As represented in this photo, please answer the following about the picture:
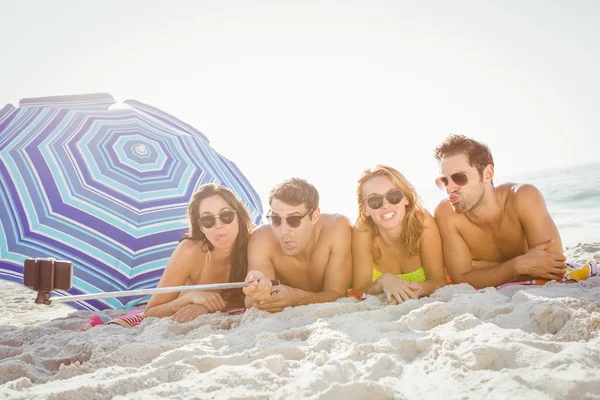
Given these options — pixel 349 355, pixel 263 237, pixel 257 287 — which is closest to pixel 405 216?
pixel 263 237

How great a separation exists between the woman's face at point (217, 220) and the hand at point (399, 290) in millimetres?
1315

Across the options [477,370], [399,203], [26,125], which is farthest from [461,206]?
[26,125]

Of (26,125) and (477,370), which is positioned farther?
(26,125)

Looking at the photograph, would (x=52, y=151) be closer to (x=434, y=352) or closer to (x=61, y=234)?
(x=61, y=234)

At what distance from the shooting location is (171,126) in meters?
4.89

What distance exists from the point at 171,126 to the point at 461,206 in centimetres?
314

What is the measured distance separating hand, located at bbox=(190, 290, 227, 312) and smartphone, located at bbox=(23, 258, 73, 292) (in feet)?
3.95

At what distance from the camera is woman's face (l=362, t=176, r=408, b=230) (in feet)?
11.5

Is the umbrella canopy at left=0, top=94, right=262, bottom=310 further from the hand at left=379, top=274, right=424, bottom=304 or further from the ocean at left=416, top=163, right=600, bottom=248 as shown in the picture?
the ocean at left=416, top=163, right=600, bottom=248

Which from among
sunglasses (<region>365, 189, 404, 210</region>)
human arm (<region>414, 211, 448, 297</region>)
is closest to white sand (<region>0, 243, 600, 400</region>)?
human arm (<region>414, 211, 448, 297</region>)

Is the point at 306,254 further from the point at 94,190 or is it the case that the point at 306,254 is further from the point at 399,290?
the point at 94,190

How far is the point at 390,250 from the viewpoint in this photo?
3840 millimetres

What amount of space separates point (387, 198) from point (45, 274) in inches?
93.8

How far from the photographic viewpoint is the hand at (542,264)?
3234 millimetres
